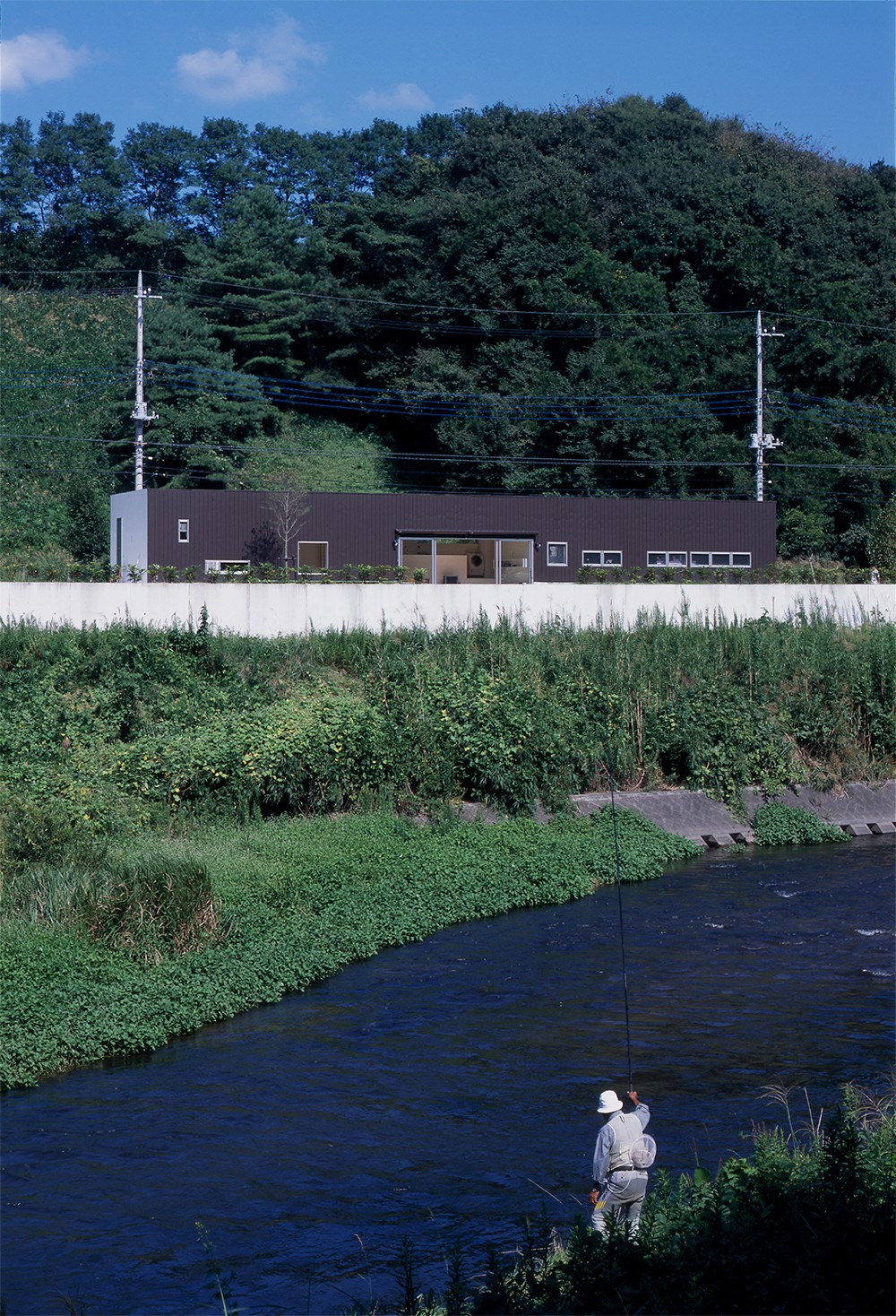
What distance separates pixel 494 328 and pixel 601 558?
20614 mm

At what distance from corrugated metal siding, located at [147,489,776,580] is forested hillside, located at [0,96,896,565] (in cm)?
1040

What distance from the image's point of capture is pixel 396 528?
41.7 m

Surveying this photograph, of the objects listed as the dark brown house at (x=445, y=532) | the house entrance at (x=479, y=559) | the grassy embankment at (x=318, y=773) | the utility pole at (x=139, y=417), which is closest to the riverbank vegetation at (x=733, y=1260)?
the grassy embankment at (x=318, y=773)

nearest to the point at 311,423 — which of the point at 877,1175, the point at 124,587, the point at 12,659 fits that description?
the point at 124,587

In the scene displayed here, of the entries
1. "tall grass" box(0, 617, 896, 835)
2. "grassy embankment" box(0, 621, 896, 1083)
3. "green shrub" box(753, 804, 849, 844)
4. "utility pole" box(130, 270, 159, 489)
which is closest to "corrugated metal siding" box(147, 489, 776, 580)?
"utility pole" box(130, 270, 159, 489)

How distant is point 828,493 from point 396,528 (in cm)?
2348

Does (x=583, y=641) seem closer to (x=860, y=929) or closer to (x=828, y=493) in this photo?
(x=860, y=929)

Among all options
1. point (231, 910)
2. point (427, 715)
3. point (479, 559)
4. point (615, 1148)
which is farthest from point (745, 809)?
point (479, 559)

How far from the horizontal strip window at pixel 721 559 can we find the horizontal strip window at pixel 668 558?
360 millimetres

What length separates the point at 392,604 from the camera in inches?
1192

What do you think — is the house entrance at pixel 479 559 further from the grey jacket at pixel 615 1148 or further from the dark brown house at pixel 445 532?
the grey jacket at pixel 615 1148

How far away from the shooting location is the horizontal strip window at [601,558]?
4284 centimetres

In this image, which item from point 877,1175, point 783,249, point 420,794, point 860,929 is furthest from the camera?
point 783,249

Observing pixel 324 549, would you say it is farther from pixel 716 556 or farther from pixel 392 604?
pixel 716 556
